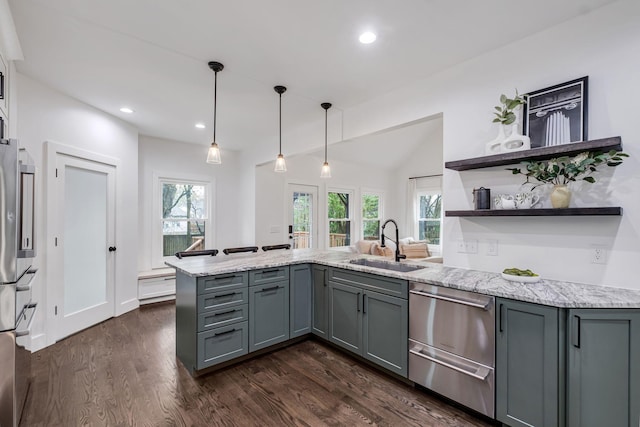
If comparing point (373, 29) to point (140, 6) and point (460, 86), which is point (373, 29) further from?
point (140, 6)

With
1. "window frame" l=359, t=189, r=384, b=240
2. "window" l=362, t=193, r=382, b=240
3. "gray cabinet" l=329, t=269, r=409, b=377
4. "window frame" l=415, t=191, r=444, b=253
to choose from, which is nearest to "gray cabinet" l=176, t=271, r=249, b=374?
"gray cabinet" l=329, t=269, r=409, b=377

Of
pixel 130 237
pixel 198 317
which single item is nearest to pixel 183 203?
pixel 130 237

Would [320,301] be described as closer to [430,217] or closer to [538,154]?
[538,154]

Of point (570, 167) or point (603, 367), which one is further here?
point (570, 167)

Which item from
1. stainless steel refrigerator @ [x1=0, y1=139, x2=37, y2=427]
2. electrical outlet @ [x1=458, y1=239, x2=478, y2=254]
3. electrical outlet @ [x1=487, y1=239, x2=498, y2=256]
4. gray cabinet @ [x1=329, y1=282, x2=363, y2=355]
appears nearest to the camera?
stainless steel refrigerator @ [x1=0, y1=139, x2=37, y2=427]

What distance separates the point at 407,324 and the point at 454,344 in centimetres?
36

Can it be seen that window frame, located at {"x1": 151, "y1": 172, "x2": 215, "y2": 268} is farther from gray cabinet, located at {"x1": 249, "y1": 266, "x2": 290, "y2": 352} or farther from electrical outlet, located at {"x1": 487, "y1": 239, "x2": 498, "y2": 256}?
electrical outlet, located at {"x1": 487, "y1": 239, "x2": 498, "y2": 256}

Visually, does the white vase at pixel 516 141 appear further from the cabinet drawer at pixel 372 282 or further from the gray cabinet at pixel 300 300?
the gray cabinet at pixel 300 300

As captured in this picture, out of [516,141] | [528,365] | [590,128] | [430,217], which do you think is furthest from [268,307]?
[430,217]

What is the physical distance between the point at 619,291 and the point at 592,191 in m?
0.66

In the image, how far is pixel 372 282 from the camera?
255cm

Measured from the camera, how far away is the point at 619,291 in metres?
1.79

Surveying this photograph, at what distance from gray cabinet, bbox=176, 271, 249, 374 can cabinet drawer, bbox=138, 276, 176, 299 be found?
7.28 feet

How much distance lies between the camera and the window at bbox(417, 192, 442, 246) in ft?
22.9
